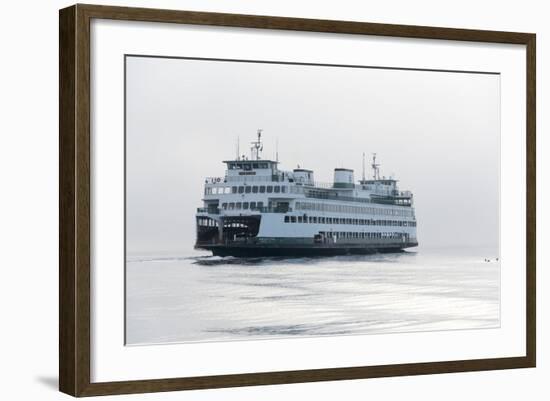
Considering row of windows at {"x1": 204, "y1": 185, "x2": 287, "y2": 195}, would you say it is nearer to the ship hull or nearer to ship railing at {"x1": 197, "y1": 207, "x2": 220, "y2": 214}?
ship railing at {"x1": 197, "y1": 207, "x2": 220, "y2": 214}

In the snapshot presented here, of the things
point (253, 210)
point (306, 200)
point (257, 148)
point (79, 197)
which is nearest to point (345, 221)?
point (306, 200)

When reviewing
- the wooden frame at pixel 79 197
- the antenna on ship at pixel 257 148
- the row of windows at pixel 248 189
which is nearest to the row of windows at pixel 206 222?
the row of windows at pixel 248 189

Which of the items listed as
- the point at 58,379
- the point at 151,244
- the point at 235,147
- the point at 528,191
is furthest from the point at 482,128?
the point at 58,379

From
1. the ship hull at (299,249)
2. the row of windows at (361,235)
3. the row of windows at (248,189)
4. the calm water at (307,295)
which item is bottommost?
the calm water at (307,295)

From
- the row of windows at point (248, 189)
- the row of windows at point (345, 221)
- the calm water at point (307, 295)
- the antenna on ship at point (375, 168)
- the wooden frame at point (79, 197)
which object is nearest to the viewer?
the wooden frame at point (79, 197)

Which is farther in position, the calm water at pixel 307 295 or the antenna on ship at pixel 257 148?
the antenna on ship at pixel 257 148

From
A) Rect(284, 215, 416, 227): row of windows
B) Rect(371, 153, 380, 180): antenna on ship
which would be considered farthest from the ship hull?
Rect(371, 153, 380, 180): antenna on ship

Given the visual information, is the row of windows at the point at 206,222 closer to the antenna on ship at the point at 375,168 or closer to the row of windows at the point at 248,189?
the row of windows at the point at 248,189

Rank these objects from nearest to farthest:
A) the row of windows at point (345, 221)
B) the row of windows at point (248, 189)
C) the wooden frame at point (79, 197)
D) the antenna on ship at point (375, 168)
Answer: the wooden frame at point (79, 197)
the row of windows at point (248, 189)
the row of windows at point (345, 221)
the antenna on ship at point (375, 168)

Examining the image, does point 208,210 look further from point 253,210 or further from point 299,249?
point 299,249

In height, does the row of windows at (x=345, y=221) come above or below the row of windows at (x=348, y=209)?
below
